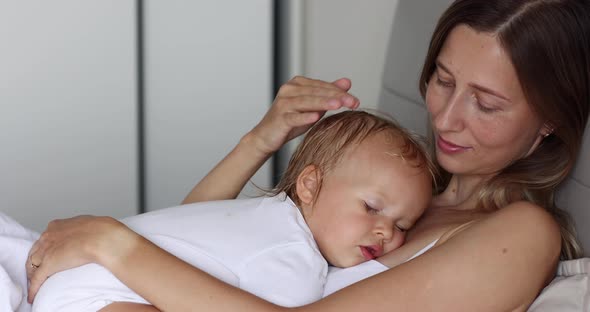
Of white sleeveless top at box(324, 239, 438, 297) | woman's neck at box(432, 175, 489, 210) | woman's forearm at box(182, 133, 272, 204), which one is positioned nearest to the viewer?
white sleeveless top at box(324, 239, 438, 297)

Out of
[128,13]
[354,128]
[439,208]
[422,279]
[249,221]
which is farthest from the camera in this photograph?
[128,13]

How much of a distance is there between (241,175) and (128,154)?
1.04 m

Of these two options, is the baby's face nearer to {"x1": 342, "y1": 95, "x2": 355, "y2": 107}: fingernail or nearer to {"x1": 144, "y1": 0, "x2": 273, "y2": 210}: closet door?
{"x1": 342, "y1": 95, "x2": 355, "y2": 107}: fingernail

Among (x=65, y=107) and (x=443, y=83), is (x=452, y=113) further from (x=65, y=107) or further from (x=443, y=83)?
(x=65, y=107)

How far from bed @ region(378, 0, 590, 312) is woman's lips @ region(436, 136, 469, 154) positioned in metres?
0.21

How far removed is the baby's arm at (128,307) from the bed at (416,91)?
680 mm

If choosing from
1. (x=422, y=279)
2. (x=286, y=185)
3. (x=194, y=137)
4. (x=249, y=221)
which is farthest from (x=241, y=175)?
(x=194, y=137)

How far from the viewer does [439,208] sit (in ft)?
6.13

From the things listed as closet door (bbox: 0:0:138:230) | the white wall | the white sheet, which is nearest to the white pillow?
the white sheet

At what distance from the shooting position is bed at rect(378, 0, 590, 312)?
5.35 ft

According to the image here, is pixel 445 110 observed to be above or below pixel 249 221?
above

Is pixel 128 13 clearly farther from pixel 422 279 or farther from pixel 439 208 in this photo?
pixel 422 279

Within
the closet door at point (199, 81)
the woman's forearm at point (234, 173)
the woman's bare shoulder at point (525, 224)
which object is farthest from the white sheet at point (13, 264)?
the closet door at point (199, 81)

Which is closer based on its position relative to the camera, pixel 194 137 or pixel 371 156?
pixel 371 156
